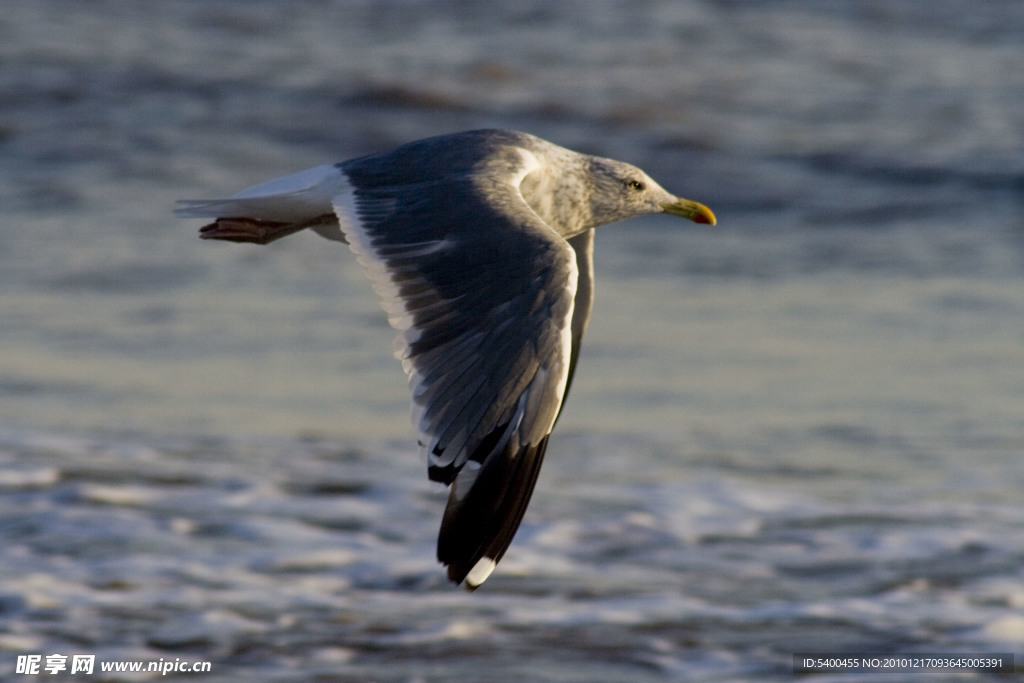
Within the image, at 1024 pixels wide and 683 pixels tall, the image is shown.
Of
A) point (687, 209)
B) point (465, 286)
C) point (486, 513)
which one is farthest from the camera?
point (687, 209)

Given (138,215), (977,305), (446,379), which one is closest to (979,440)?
(977,305)

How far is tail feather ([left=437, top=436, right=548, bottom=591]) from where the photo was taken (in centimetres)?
331

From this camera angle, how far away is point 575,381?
6.91 m

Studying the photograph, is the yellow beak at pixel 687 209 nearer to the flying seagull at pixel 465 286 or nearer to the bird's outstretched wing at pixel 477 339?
the flying seagull at pixel 465 286

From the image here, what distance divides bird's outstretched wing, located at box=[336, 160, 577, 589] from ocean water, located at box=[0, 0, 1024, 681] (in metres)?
1.26

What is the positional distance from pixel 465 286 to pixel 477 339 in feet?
0.63

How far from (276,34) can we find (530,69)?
94.9 inches

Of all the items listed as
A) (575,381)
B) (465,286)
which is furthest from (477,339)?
(575,381)

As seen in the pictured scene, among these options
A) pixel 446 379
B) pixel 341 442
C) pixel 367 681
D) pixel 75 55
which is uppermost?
pixel 75 55

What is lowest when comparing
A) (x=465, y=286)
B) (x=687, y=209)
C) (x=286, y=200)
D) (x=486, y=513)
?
(x=486, y=513)

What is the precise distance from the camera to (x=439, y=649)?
180 inches

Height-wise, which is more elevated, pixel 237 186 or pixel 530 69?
pixel 530 69

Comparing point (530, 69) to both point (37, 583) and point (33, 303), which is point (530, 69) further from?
point (37, 583)

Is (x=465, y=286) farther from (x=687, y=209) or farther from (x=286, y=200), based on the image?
(x=687, y=209)
